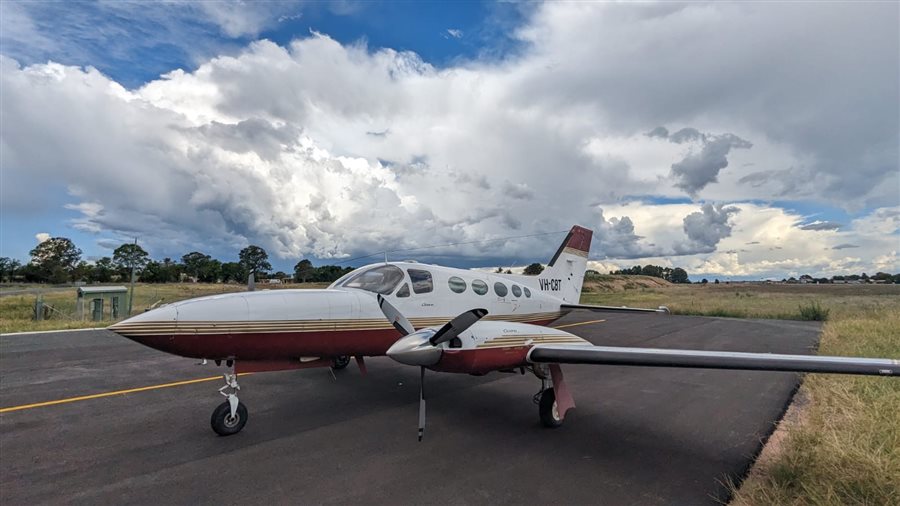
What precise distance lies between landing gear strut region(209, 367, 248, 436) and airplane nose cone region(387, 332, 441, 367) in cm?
261

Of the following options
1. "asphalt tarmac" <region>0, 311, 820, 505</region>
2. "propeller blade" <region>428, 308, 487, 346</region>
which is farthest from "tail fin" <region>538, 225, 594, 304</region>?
"propeller blade" <region>428, 308, 487, 346</region>

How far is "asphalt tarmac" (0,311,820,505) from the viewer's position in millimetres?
4570

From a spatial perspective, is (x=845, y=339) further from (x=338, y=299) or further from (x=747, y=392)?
(x=338, y=299)

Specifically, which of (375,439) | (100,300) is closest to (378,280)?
(375,439)

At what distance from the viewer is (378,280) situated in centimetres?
803

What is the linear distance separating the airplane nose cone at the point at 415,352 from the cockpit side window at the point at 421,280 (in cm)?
256

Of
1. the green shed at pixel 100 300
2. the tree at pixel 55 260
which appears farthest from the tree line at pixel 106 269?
the green shed at pixel 100 300

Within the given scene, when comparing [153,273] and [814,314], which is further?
[153,273]

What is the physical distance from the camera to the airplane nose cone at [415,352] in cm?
539

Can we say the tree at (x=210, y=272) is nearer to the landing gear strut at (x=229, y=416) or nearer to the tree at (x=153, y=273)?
the tree at (x=153, y=273)

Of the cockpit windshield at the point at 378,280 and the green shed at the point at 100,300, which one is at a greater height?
the cockpit windshield at the point at 378,280

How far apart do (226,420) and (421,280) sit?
393cm

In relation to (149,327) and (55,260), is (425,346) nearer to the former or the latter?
(149,327)

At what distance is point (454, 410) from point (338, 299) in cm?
289
